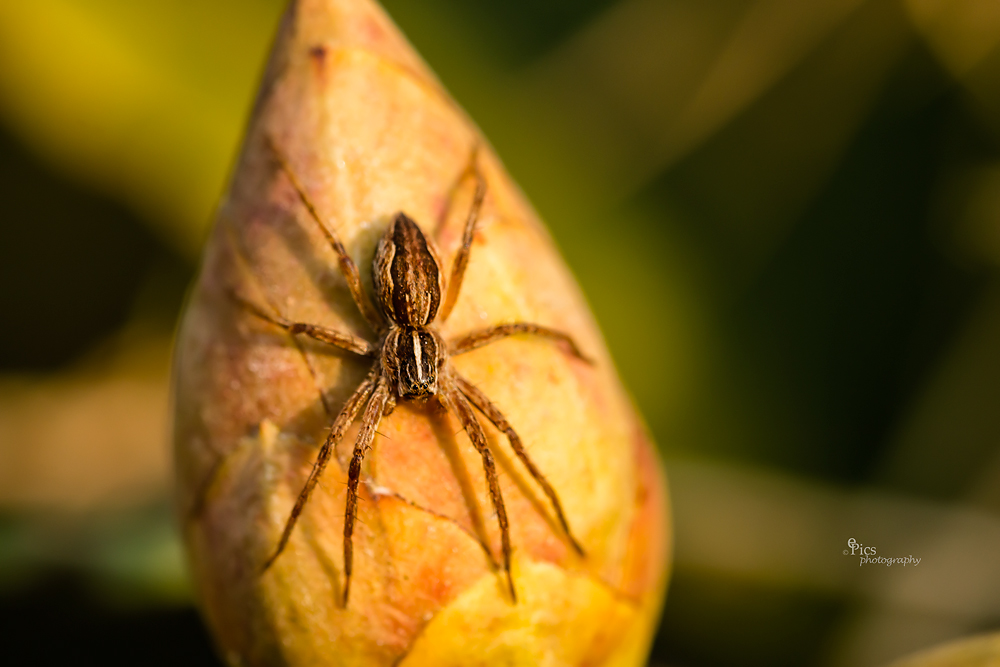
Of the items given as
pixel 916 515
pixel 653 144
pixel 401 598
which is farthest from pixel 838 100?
pixel 401 598

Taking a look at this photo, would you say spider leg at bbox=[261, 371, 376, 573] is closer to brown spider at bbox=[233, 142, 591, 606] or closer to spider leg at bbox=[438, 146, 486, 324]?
brown spider at bbox=[233, 142, 591, 606]

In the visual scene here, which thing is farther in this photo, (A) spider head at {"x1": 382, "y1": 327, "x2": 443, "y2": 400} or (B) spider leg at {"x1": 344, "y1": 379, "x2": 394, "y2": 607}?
(A) spider head at {"x1": 382, "y1": 327, "x2": 443, "y2": 400}

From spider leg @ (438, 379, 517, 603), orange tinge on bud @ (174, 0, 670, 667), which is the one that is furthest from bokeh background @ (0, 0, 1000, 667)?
spider leg @ (438, 379, 517, 603)

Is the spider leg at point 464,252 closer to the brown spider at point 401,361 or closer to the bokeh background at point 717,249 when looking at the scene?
the brown spider at point 401,361

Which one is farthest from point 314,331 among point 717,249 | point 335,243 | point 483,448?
point 717,249

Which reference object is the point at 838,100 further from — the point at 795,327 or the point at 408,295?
the point at 408,295

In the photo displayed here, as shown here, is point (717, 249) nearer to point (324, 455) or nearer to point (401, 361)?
point (401, 361)

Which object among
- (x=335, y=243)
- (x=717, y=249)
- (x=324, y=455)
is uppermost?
(x=717, y=249)
